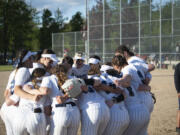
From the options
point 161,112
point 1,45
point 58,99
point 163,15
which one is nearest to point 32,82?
Answer: point 58,99

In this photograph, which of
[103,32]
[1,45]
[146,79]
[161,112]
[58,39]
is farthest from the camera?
[1,45]

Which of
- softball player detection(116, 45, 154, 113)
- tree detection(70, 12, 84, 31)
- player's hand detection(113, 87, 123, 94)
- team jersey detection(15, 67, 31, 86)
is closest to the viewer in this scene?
team jersey detection(15, 67, 31, 86)

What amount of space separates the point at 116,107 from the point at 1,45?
61659 mm

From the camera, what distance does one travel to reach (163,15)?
31.0m

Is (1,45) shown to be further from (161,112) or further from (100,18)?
(161,112)

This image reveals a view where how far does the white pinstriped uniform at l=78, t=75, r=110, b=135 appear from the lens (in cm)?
441

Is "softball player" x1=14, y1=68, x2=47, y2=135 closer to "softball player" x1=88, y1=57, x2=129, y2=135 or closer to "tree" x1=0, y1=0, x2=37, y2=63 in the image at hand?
"softball player" x1=88, y1=57, x2=129, y2=135

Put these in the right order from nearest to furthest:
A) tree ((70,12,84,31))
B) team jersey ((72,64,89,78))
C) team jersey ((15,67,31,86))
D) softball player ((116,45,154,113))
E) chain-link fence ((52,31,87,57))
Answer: team jersey ((15,67,31,86))
softball player ((116,45,154,113))
team jersey ((72,64,89,78))
chain-link fence ((52,31,87,57))
tree ((70,12,84,31))

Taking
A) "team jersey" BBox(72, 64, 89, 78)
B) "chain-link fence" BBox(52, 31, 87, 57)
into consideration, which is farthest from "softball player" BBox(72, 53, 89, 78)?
"chain-link fence" BBox(52, 31, 87, 57)

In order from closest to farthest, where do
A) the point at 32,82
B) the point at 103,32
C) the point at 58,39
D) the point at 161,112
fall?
the point at 32,82 < the point at 161,112 < the point at 103,32 < the point at 58,39

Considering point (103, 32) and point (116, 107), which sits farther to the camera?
point (103, 32)

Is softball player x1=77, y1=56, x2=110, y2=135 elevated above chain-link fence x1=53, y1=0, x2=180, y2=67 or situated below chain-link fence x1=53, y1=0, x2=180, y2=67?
below

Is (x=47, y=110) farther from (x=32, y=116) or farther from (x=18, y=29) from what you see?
(x=18, y=29)

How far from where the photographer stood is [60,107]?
4.30m
